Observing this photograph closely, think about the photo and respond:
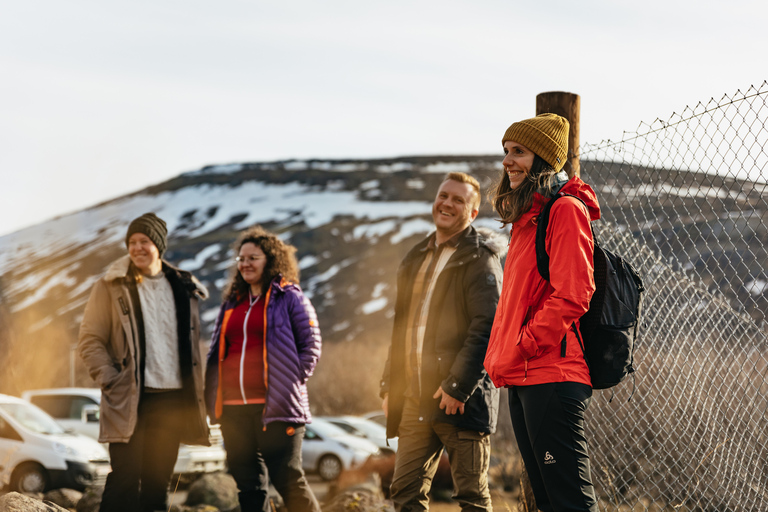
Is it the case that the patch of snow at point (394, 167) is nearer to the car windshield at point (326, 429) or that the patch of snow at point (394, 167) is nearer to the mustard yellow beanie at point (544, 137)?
the car windshield at point (326, 429)

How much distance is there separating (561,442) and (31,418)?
8696 mm

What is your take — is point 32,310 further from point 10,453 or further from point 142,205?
point 10,453

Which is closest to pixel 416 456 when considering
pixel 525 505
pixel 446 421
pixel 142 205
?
pixel 446 421

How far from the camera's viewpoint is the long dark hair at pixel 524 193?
2662 mm

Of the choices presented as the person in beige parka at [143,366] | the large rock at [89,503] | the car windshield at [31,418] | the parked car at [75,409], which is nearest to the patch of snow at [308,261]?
the parked car at [75,409]

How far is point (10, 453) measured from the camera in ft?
27.2

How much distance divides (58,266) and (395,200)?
21.5 meters

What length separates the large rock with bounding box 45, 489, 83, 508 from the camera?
8.00 metres

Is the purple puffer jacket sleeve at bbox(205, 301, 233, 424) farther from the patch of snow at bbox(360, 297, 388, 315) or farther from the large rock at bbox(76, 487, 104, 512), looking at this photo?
the patch of snow at bbox(360, 297, 388, 315)

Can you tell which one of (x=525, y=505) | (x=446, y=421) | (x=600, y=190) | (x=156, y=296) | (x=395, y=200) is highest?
(x=600, y=190)

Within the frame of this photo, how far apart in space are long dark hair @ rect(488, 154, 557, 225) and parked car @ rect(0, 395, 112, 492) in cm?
763

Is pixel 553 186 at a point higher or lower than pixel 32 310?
higher

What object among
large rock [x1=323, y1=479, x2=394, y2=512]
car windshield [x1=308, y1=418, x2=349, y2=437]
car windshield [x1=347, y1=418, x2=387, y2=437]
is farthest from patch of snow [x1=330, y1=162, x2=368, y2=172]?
large rock [x1=323, y1=479, x2=394, y2=512]

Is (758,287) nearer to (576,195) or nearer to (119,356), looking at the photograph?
(576,195)
